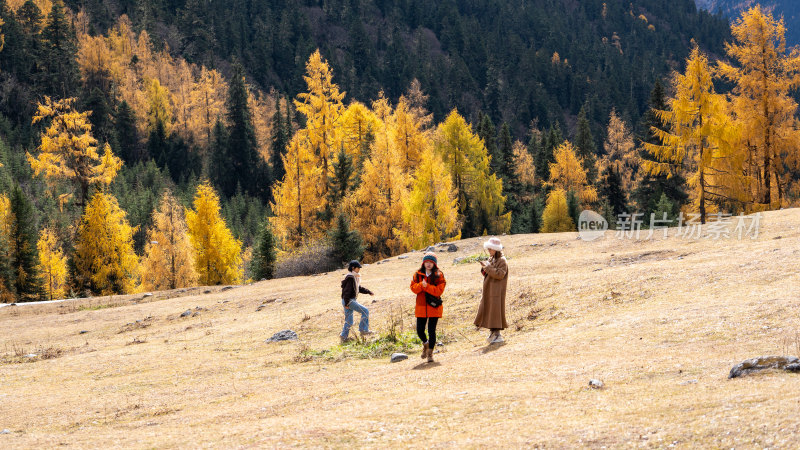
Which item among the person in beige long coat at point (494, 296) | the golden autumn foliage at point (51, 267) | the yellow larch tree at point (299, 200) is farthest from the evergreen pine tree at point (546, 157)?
the person in beige long coat at point (494, 296)

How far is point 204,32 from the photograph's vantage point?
139m

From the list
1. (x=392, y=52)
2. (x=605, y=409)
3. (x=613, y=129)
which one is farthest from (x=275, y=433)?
(x=392, y=52)

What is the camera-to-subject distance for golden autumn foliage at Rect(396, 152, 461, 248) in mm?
36875

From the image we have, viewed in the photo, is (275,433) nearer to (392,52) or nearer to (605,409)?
(605,409)

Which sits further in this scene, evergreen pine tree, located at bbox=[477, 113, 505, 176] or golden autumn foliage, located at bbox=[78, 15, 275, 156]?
golden autumn foliage, located at bbox=[78, 15, 275, 156]

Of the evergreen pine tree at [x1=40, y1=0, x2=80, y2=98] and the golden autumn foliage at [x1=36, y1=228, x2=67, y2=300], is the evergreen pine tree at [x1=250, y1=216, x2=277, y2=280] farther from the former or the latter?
the evergreen pine tree at [x1=40, y1=0, x2=80, y2=98]

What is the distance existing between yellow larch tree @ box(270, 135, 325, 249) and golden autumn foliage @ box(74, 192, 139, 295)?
32.8 ft

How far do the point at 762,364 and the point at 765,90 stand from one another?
29.8 meters

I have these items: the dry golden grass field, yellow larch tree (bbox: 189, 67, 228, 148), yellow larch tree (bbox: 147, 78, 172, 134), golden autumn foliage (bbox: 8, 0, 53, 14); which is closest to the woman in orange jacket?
the dry golden grass field

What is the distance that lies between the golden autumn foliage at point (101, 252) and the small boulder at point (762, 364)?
37.2 m

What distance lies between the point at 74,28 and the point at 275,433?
426 ft

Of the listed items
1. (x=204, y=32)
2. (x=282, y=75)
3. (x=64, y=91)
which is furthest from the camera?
(x=282, y=75)

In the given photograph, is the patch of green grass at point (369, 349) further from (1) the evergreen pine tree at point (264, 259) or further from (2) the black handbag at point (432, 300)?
(1) the evergreen pine tree at point (264, 259)

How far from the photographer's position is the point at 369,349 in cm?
1197
